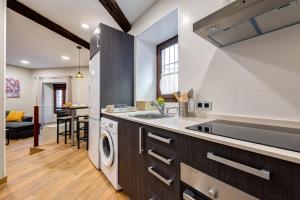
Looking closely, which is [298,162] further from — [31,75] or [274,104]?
[31,75]

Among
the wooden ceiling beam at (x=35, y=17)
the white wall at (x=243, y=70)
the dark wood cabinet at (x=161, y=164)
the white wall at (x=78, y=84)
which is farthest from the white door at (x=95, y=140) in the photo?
the white wall at (x=78, y=84)

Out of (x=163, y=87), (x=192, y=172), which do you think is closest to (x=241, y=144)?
(x=192, y=172)

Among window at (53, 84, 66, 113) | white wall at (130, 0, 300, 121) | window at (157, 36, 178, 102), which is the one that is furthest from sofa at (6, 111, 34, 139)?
white wall at (130, 0, 300, 121)

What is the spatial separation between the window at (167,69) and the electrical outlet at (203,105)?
0.77 metres

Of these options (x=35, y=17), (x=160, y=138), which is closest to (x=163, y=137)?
(x=160, y=138)

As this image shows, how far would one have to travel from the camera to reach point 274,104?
104 centimetres

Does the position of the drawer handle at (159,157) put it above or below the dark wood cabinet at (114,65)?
below

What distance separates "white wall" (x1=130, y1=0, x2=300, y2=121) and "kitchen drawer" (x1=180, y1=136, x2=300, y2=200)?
2.03 feet

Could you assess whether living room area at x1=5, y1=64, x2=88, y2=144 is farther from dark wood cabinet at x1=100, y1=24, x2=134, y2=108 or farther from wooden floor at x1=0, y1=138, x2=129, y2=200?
dark wood cabinet at x1=100, y1=24, x2=134, y2=108

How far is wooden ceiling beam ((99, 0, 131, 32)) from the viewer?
6.79 ft

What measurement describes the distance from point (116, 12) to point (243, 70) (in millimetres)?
1958

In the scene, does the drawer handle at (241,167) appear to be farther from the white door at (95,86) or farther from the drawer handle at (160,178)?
the white door at (95,86)

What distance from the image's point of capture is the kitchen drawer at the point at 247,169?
529 millimetres

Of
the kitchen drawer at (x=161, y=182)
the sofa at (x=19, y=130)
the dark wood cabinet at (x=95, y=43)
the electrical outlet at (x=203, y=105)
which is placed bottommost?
the sofa at (x=19, y=130)
